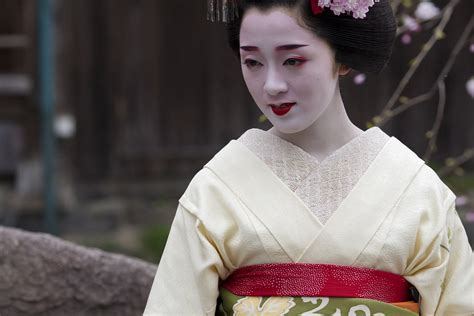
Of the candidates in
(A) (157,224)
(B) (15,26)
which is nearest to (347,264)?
(A) (157,224)

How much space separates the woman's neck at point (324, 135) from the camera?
8.59 feet

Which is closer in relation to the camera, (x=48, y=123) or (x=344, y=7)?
(x=344, y=7)

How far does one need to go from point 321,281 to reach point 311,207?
0.20 m

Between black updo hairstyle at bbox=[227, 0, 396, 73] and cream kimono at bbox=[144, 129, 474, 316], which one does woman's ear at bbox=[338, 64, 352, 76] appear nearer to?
black updo hairstyle at bbox=[227, 0, 396, 73]

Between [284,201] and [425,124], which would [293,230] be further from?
[425,124]

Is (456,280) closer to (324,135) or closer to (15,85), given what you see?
(324,135)

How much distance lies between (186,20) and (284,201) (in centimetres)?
574

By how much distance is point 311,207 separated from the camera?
255 centimetres

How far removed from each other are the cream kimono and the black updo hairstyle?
0.24 metres

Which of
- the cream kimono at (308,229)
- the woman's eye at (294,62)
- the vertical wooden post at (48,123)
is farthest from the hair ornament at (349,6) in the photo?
the vertical wooden post at (48,123)

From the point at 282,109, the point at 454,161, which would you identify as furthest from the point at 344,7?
the point at 454,161

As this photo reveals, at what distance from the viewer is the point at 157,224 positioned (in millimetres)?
7930

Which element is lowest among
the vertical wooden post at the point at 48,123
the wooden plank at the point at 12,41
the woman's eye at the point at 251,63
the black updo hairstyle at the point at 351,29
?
the vertical wooden post at the point at 48,123

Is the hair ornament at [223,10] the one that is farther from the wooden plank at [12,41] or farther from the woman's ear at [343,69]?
the wooden plank at [12,41]
